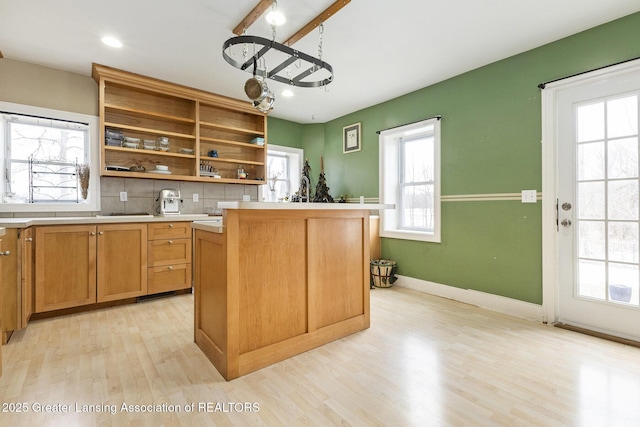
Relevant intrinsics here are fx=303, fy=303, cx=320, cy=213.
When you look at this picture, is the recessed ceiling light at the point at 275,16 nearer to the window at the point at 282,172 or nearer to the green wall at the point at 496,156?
the green wall at the point at 496,156

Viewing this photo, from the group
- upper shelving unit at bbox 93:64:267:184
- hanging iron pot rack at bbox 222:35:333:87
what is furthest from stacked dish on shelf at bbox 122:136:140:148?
hanging iron pot rack at bbox 222:35:333:87

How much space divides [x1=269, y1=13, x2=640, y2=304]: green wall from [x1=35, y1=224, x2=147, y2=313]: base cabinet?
3133 mm

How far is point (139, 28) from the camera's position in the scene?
2.52 metres

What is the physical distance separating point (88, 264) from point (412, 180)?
3.80 metres

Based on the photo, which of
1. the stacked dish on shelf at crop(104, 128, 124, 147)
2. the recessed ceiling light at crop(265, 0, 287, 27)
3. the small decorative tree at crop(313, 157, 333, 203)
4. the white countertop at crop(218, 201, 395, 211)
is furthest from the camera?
the small decorative tree at crop(313, 157, 333, 203)

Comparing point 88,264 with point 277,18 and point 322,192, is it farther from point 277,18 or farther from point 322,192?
point 322,192

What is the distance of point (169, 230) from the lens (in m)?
3.33

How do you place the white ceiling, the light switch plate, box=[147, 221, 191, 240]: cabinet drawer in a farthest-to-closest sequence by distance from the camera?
box=[147, 221, 191, 240]: cabinet drawer → the light switch plate → the white ceiling

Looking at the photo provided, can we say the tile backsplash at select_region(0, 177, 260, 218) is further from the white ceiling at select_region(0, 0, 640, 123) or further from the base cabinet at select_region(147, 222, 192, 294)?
the white ceiling at select_region(0, 0, 640, 123)

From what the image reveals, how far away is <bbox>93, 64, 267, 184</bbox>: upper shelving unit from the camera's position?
3396 mm

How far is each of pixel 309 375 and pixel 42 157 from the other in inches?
140

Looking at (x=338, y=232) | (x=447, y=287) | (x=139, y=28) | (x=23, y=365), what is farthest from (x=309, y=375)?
(x=139, y=28)

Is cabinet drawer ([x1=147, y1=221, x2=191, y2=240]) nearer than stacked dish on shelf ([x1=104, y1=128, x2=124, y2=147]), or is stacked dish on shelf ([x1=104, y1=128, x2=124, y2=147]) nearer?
cabinet drawer ([x1=147, y1=221, x2=191, y2=240])

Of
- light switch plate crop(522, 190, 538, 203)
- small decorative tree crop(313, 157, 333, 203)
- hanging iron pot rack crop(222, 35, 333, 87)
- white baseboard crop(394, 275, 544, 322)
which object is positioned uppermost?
hanging iron pot rack crop(222, 35, 333, 87)
